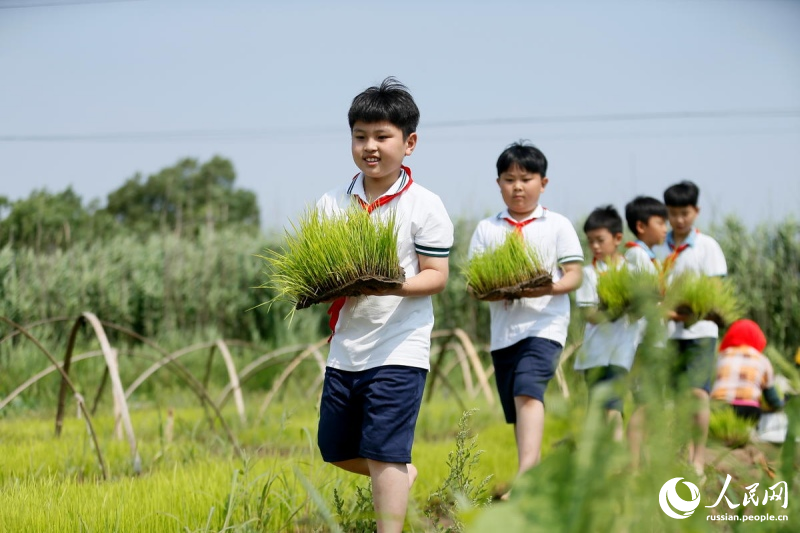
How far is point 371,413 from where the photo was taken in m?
2.75

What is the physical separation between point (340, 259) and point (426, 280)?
30cm

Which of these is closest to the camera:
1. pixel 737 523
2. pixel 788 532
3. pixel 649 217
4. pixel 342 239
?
pixel 788 532

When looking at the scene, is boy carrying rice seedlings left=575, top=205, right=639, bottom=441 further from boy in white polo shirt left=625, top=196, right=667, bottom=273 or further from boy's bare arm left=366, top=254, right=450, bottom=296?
boy's bare arm left=366, top=254, right=450, bottom=296

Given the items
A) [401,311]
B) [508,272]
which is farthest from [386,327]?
[508,272]

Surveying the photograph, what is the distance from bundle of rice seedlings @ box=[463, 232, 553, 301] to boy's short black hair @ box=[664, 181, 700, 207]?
168 centimetres

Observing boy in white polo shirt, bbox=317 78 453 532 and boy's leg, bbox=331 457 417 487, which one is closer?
boy in white polo shirt, bbox=317 78 453 532

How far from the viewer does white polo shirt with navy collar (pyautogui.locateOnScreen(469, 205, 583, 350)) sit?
398cm

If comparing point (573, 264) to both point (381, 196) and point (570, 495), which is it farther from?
point (570, 495)

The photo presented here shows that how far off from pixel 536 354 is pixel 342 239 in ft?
4.92

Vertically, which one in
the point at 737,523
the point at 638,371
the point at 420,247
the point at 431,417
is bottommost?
the point at 431,417

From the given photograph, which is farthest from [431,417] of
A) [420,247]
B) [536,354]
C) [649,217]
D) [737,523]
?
[737,523]

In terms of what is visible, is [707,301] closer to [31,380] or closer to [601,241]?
[601,241]

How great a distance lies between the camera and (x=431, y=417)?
22.0 feet

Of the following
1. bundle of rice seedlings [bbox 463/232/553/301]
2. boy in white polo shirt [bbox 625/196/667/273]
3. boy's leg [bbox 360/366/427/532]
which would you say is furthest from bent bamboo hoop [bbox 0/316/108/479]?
boy in white polo shirt [bbox 625/196/667/273]
